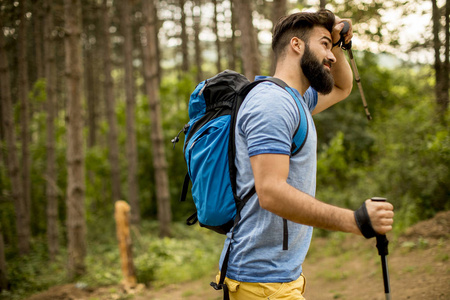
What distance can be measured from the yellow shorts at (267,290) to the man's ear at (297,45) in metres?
1.25

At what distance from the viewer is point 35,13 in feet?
38.9

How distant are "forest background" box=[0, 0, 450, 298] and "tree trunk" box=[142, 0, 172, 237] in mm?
40

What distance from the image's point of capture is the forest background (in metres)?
8.16

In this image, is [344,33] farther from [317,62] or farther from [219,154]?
[219,154]

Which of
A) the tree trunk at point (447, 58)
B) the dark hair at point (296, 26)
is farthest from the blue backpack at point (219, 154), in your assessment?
the tree trunk at point (447, 58)

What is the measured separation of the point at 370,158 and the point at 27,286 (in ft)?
36.0

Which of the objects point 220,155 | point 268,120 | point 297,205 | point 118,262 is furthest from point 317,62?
point 118,262

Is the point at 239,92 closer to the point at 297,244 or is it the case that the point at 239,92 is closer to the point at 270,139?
the point at 270,139

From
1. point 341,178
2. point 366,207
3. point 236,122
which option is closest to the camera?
point 366,207

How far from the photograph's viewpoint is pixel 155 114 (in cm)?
1283

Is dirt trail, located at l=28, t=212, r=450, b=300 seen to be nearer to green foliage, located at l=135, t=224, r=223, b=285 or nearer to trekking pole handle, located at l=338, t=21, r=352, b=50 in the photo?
green foliage, located at l=135, t=224, r=223, b=285

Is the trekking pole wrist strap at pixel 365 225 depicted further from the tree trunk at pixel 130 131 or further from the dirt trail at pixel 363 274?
the tree trunk at pixel 130 131

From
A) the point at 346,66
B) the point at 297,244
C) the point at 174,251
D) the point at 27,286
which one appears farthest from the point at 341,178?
the point at 297,244

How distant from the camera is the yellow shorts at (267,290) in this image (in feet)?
A: 6.64
